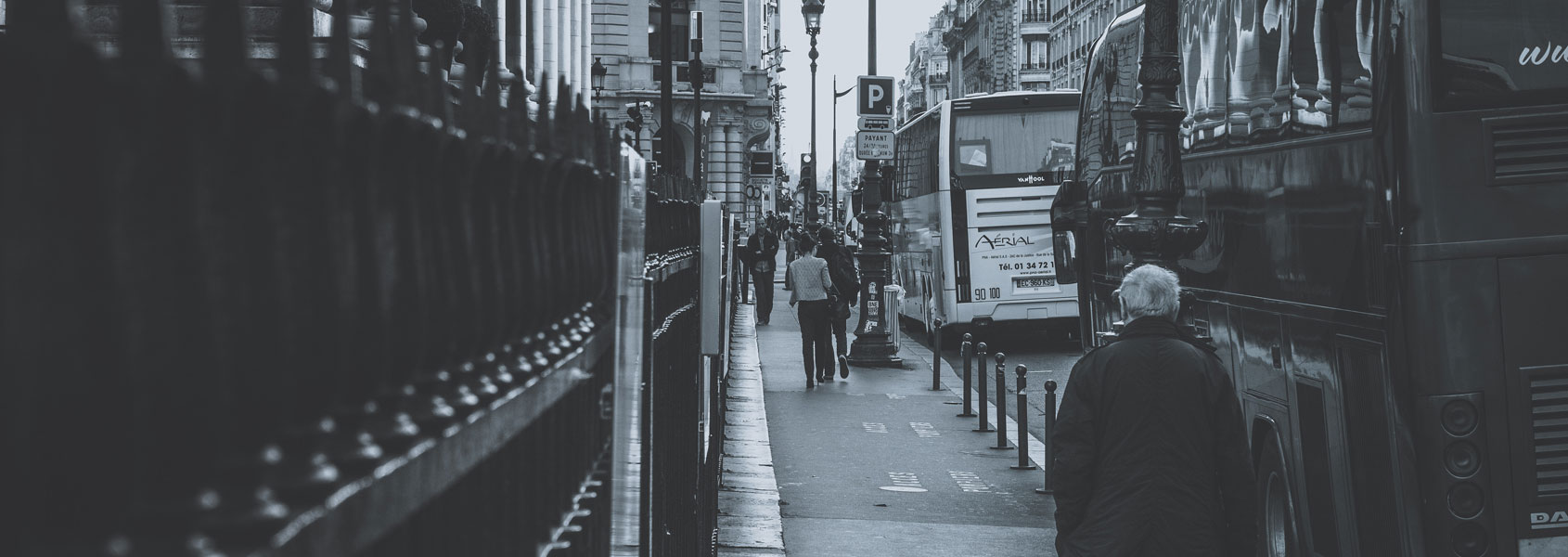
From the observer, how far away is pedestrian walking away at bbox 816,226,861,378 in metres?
22.3

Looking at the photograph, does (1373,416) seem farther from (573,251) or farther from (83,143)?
(83,143)

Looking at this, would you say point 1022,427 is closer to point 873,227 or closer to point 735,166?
point 873,227

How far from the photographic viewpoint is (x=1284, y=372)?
8.44m

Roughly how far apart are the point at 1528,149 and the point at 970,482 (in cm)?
692

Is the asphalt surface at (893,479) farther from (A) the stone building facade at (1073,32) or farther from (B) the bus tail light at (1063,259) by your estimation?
(A) the stone building facade at (1073,32)

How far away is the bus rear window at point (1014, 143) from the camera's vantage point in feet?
86.2

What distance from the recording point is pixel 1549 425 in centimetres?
675

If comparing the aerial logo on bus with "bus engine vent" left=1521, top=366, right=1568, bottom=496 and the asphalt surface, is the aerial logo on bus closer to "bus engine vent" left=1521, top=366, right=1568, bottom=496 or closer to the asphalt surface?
the asphalt surface

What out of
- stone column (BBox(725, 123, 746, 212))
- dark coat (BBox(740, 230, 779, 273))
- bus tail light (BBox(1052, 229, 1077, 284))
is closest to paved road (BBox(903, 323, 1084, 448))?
bus tail light (BBox(1052, 229, 1077, 284))

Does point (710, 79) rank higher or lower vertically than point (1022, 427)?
higher

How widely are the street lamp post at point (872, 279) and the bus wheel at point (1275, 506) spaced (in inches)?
600

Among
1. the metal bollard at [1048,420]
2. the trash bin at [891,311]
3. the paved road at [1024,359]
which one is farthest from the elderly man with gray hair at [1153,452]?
the trash bin at [891,311]

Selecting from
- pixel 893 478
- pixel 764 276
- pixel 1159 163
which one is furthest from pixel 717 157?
pixel 1159 163

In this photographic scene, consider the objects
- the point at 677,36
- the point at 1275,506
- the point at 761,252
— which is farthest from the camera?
the point at 677,36
